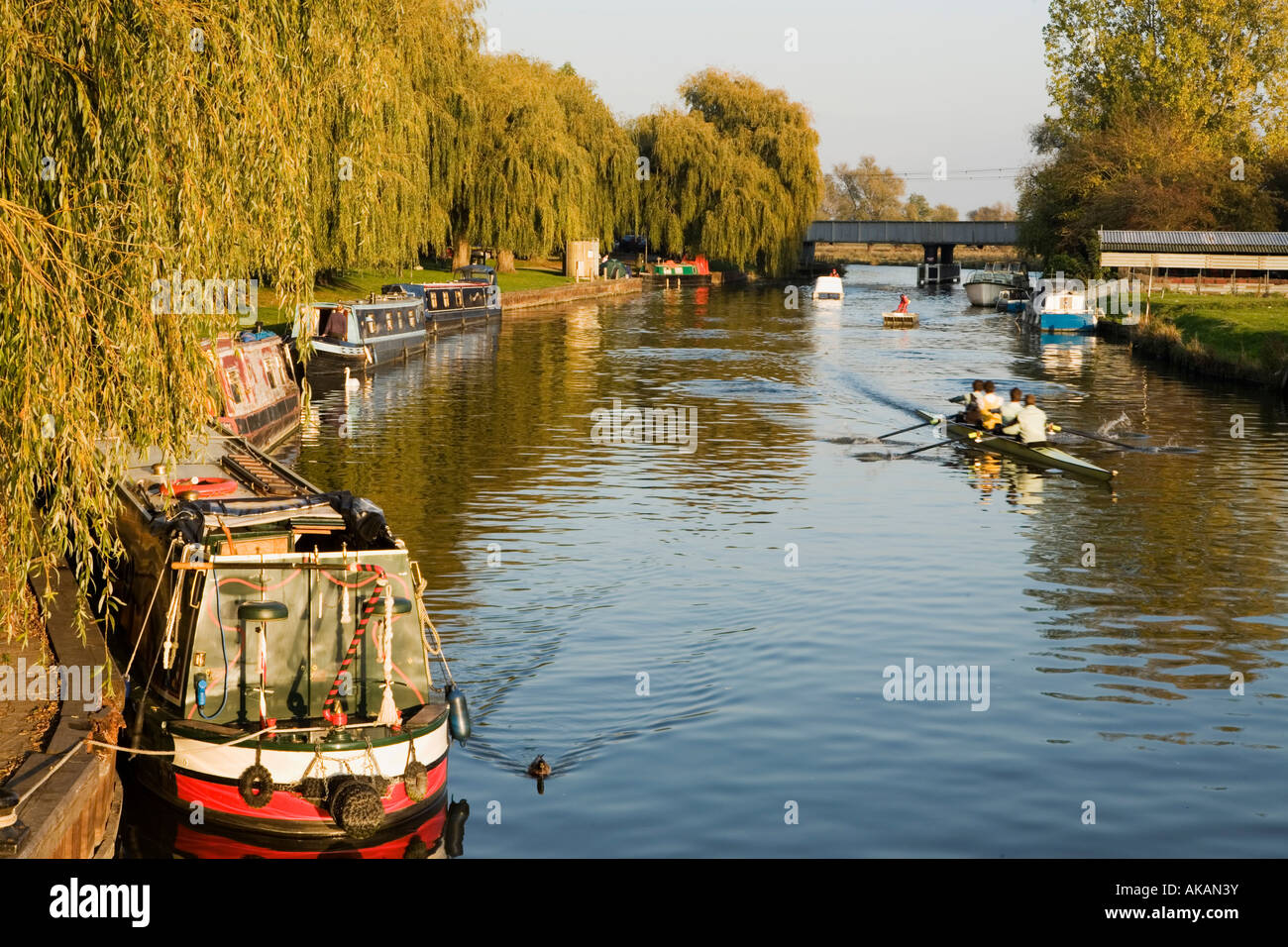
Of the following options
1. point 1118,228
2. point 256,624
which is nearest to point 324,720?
point 256,624

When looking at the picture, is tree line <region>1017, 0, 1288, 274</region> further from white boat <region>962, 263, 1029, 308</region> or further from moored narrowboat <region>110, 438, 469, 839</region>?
moored narrowboat <region>110, 438, 469, 839</region>

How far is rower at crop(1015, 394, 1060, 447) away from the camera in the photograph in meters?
32.2

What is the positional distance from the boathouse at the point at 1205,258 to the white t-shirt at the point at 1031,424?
38.0 metres

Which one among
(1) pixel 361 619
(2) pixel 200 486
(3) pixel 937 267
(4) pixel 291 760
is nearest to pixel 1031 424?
(2) pixel 200 486

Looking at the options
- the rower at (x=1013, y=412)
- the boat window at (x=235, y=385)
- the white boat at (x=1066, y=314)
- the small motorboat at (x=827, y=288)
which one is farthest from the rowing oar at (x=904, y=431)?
the small motorboat at (x=827, y=288)

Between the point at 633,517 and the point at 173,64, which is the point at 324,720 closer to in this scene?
the point at 173,64

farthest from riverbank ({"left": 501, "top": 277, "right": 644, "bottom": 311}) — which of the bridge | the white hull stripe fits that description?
the white hull stripe

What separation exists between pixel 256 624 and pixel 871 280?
422 ft

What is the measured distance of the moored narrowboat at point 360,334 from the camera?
4647 centimetres

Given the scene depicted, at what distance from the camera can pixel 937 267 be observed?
134 metres

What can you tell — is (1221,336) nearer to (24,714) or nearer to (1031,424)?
(1031,424)

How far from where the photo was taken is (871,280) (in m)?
138

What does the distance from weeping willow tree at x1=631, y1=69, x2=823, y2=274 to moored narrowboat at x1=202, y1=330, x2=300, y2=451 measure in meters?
64.0
